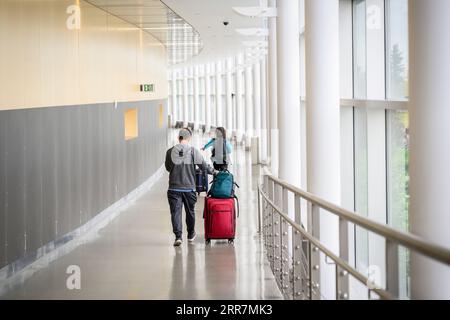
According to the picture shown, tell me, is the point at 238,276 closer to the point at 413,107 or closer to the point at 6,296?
the point at 6,296

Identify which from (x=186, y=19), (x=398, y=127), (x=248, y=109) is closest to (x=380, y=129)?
(x=398, y=127)

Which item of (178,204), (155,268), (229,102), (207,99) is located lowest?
(155,268)

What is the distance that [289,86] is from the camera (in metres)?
10.4

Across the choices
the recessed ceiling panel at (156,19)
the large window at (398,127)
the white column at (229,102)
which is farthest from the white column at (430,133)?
the white column at (229,102)

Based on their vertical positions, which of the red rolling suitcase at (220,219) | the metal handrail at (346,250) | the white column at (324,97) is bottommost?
the red rolling suitcase at (220,219)

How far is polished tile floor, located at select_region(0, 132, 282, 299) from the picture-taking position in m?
7.10

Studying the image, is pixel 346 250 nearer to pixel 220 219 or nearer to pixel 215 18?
pixel 220 219

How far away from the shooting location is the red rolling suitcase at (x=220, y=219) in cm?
981

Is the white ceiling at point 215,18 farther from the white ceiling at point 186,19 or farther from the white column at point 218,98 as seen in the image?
the white column at point 218,98

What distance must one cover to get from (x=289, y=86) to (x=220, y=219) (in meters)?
1.89

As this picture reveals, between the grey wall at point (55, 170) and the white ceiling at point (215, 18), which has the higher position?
the white ceiling at point (215, 18)

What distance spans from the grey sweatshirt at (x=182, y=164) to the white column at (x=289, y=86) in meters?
1.29

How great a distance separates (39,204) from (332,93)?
3.31 meters

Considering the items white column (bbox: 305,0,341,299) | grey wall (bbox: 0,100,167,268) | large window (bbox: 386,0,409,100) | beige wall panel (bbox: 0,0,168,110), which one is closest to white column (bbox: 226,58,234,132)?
beige wall panel (bbox: 0,0,168,110)
